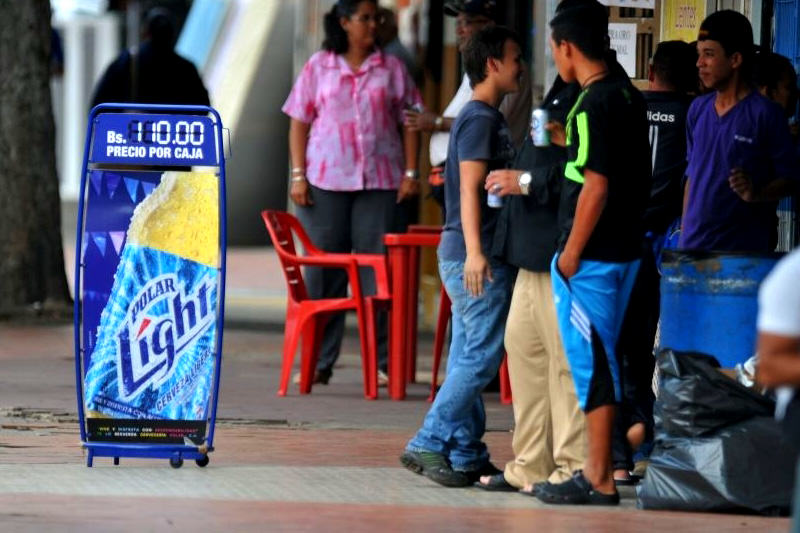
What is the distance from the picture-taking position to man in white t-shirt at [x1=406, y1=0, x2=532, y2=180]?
10.2m

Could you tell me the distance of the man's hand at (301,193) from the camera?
11.0 metres

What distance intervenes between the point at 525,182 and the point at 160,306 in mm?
1536

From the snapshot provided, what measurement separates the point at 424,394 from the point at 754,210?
3.22 m

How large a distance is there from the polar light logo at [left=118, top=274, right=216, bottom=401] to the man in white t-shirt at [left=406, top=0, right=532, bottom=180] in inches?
101

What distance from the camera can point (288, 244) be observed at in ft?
34.9

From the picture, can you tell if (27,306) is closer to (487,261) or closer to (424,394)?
(424,394)

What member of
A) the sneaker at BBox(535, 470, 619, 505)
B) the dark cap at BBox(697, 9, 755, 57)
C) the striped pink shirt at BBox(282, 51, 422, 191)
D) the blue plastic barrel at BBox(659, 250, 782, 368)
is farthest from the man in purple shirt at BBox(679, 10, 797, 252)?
the striped pink shirt at BBox(282, 51, 422, 191)

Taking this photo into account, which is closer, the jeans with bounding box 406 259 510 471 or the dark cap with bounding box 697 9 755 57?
the jeans with bounding box 406 259 510 471

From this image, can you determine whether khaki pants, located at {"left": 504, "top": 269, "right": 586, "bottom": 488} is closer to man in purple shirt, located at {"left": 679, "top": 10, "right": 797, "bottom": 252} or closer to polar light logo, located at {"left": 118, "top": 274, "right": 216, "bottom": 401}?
man in purple shirt, located at {"left": 679, "top": 10, "right": 797, "bottom": 252}

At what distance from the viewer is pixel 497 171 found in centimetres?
737

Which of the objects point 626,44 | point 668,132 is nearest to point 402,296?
point 626,44

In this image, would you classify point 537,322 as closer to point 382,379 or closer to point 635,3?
point 635,3

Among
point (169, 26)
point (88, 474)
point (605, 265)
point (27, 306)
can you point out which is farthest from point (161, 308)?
point (169, 26)

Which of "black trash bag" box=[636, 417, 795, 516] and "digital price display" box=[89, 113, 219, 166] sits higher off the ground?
"digital price display" box=[89, 113, 219, 166]
